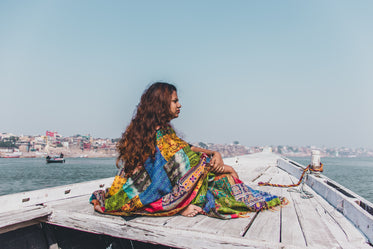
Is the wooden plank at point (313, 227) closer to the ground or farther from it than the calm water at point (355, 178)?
farther from it

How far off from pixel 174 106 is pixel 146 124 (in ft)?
1.03

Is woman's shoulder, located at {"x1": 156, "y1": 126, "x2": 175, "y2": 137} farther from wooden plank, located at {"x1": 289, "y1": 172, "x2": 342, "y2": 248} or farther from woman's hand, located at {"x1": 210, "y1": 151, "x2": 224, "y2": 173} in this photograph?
wooden plank, located at {"x1": 289, "y1": 172, "x2": 342, "y2": 248}

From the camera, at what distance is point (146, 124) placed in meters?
2.67

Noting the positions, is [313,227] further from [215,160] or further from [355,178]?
[355,178]

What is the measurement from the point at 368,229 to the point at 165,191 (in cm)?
Answer: 157

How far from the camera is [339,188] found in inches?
144

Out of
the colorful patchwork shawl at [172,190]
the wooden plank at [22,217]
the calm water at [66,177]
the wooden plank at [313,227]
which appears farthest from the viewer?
the calm water at [66,177]

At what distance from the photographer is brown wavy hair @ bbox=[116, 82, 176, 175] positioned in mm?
2625

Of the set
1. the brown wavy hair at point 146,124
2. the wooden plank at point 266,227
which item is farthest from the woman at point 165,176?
the wooden plank at point 266,227

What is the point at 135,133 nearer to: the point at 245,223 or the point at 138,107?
the point at 138,107

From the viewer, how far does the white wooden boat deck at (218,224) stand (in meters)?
1.96

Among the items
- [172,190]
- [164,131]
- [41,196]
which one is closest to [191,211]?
[172,190]

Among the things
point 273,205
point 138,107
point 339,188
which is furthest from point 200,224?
point 339,188

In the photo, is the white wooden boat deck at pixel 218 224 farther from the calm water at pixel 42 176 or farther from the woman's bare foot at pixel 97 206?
the calm water at pixel 42 176
